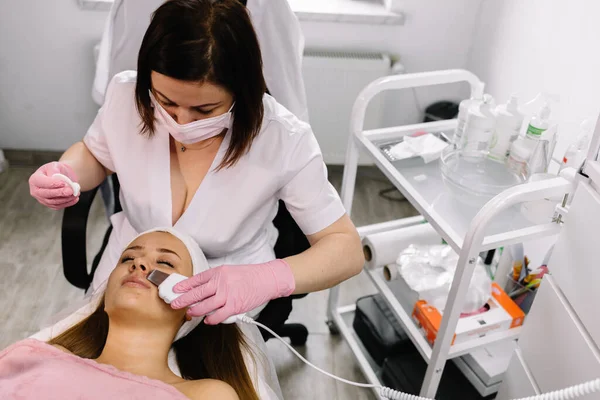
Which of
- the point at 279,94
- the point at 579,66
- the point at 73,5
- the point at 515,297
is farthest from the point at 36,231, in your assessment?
the point at 579,66

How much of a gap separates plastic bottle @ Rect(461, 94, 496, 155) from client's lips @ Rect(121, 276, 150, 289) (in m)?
0.89

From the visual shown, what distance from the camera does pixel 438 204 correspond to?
1.38 m

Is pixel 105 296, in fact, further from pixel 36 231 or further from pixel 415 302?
pixel 36 231

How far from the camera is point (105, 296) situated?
1179mm

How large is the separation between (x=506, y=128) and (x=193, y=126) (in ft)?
2.64

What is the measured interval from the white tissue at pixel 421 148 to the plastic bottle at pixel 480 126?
0.11 meters

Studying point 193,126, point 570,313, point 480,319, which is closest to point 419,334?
point 480,319

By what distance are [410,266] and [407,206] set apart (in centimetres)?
112

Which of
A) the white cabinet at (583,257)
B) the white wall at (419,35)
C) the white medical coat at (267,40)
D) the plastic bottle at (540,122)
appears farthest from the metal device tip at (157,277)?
the white wall at (419,35)

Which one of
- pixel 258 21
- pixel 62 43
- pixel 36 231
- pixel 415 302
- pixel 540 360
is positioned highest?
pixel 258 21

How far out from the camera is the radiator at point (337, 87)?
2418 mm

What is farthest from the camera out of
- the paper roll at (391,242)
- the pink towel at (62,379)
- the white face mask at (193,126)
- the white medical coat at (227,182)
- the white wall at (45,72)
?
the white wall at (45,72)

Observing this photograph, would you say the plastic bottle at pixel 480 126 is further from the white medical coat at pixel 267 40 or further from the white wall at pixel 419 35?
the white wall at pixel 419 35

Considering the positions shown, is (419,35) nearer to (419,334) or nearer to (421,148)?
(421,148)
